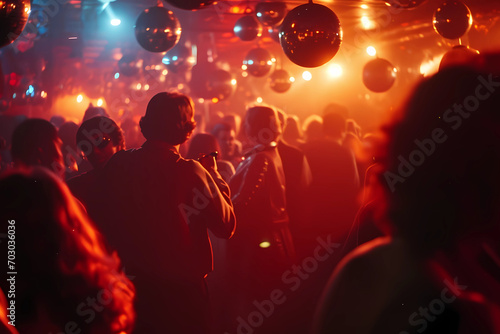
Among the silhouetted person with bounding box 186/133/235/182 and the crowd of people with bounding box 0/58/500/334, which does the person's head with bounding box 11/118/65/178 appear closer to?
the crowd of people with bounding box 0/58/500/334

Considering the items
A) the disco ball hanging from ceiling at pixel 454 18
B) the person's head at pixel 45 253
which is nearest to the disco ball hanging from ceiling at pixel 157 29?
the disco ball hanging from ceiling at pixel 454 18

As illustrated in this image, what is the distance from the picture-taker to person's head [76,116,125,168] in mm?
3365

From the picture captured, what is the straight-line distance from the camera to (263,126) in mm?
4480

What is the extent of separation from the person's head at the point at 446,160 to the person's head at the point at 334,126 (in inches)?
172

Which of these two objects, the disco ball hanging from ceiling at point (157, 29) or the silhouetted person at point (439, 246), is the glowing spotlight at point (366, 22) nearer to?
the disco ball hanging from ceiling at point (157, 29)

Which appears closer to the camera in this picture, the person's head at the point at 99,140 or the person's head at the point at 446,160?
the person's head at the point at 446,160

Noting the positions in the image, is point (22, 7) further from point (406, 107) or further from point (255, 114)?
point (255, 114)

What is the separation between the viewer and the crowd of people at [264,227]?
1096 mm

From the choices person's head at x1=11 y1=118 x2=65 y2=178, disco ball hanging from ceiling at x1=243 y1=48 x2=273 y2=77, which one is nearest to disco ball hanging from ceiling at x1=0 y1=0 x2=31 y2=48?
person's head at x1=11 y1=118 x2=65 y2=178

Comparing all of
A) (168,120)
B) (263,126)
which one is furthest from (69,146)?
(168,120)

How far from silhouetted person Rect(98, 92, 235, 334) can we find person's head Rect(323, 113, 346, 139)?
9.74ft

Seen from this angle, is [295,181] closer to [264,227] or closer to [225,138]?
[264,227]

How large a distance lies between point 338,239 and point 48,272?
12.6 feet

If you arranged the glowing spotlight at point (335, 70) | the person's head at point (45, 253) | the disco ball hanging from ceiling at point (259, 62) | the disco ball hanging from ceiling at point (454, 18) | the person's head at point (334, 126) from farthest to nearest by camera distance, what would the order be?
the glowing spotlight at point (335, 70) → the disco ball hanging from ceiling at point (259, 62) → the person's head at point (334, 126) → the disco ball hanging from ceiling at point (454, 18) → the person's head at point (45, 253)
